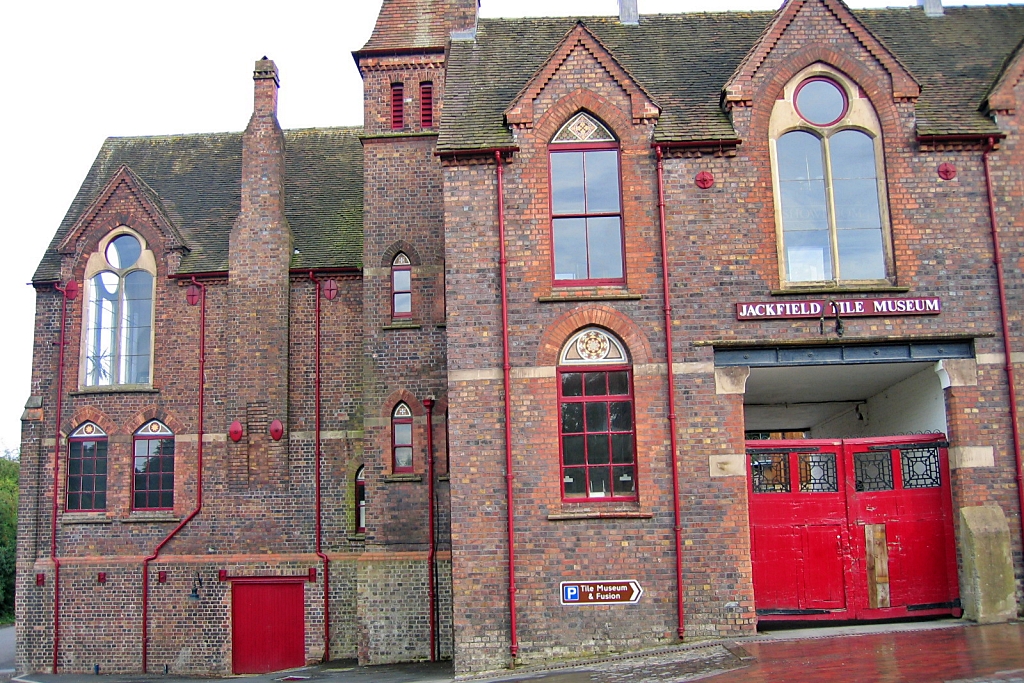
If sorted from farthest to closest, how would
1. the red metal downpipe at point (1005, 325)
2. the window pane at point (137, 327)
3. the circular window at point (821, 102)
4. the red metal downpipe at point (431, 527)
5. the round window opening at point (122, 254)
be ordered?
1. the round window opening at point (122, 254)
2. the window pane at point (137, 327)
3. the red metal downpipe at point (431, 527)
4. the circular window at point (821, 102)
5. the red metal downpipe at point (1005, 325)

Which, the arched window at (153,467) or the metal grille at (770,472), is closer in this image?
the metal grille at (770,472)

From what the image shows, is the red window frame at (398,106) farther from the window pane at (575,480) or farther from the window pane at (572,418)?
the window pane at (575,480)

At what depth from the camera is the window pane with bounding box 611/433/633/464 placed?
1470 cm

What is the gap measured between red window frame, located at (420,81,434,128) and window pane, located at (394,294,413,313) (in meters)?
4.05

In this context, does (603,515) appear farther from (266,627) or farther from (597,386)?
(266,627)

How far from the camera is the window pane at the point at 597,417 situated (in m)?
14.8

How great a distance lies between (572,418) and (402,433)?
6178mm

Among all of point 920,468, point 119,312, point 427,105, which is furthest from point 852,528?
point 119,312

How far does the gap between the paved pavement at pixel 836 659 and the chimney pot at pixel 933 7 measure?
1158cm

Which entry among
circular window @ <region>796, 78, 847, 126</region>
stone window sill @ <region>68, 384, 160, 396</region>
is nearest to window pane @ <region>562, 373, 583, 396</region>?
circular window @ <region>796, 78, 847, 126</region>

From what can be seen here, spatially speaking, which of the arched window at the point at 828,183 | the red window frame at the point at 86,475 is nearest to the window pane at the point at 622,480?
the arched window at the point at 828,183

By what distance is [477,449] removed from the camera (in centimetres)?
1466

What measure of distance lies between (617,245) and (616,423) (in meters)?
2.89

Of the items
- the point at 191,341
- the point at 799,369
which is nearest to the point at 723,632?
the point at 799,369
